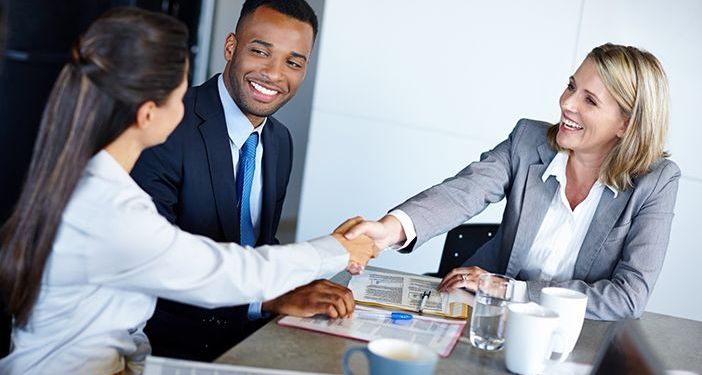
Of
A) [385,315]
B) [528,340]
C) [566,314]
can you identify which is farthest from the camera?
[385,315]

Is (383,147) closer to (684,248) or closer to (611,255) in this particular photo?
(684,248)

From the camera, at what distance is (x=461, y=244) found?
2.66 meters

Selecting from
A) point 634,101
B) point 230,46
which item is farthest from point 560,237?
point 230,46

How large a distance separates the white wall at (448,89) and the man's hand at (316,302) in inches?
79.3

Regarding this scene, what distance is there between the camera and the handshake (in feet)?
6.46

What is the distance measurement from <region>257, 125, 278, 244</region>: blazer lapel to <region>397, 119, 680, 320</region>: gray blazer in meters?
0.38

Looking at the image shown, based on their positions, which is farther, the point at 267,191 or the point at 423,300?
the point at 267,191

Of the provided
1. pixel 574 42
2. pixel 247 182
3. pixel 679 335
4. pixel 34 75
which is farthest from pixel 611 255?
pixel 34 75

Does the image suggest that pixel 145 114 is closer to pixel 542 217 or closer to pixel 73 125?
pixel 73 125

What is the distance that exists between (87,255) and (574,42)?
271 centimetres

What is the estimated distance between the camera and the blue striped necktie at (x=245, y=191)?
2.34m

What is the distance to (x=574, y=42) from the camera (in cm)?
365

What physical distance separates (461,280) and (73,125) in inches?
39.2

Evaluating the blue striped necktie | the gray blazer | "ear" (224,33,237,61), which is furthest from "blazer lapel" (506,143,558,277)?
"ear" (224,33,237,61)
